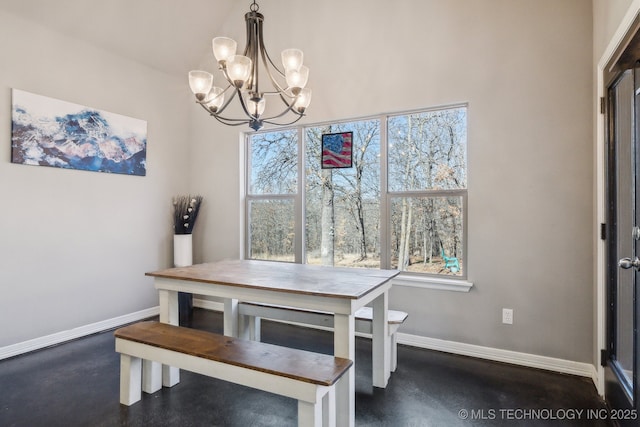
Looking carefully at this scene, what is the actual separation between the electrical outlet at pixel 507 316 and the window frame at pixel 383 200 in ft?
1.02

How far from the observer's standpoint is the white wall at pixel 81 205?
2.90 meters

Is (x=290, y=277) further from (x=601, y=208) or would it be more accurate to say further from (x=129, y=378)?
(x=601, y=208)

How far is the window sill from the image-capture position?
114 inches

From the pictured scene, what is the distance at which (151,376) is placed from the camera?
2303 mm

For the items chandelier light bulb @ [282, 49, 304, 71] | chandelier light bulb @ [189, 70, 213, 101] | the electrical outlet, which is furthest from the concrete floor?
chandelier light bulb @ [282, 49, 304, 71]

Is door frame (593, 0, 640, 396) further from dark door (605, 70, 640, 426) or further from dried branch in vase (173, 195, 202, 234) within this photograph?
dried branch in vase (173, 195, 202, 234)

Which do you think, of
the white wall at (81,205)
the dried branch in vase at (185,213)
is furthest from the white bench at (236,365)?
the dried branch in vase at (185,213)

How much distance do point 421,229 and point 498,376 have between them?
127 centimetres

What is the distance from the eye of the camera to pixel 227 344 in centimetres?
195

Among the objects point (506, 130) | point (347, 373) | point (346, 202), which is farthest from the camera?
point (346, 202)

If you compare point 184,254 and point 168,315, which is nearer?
point 168,315

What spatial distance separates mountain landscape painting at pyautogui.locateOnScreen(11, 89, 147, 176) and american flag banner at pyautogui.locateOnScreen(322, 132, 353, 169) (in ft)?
6.68

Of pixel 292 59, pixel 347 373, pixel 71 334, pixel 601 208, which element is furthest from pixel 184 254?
pixel 601 208

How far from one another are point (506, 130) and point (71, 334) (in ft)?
13.8
